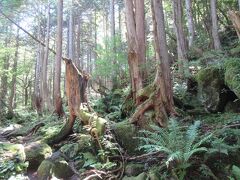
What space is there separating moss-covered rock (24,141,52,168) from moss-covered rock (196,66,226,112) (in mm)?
4973

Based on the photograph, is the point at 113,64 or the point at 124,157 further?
the point at 113,64

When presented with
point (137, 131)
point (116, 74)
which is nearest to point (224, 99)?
point (137, 131)

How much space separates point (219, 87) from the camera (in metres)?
8.78

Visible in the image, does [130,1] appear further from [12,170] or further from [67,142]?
[12,170]

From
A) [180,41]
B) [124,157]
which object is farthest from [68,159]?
[180,41]

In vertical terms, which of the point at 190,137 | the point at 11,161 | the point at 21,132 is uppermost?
the point at 21,132

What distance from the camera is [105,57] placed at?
15406mm

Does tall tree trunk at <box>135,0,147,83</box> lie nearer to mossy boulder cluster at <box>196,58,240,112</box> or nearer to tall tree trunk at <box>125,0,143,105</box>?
tall tree trunk at <box>125,0,143,105</box>

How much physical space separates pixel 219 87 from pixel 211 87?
0.31m

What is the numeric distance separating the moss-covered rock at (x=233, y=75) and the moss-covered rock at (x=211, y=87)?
0.60 m

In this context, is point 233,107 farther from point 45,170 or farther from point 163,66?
point 45,170

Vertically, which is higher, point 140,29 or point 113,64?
point 140,29

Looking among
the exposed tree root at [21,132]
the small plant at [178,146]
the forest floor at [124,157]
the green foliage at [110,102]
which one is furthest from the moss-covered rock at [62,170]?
the green foliage at [110,102]

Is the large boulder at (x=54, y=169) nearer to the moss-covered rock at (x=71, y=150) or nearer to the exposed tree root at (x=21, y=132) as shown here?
the moss-covered rock at (x=71, y=150)
